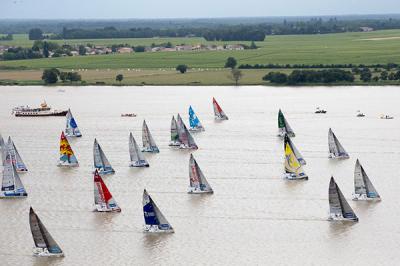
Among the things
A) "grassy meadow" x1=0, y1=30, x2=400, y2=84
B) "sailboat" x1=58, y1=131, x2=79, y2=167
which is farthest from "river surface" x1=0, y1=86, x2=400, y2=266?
"grassy meadow" x1=0, y1=30, x2=400, y2=84

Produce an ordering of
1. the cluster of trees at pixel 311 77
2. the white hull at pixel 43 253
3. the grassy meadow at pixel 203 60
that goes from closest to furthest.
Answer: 1. the white hull at pixel 43 253
2. the cluster of trees at pixel 311 77
3. the grassy meadow at pixel 203 60

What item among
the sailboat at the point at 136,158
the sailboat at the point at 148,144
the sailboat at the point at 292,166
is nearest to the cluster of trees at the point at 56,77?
the sailboat at the point at 148,144

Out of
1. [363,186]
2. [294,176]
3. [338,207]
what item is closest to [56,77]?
[294,176]

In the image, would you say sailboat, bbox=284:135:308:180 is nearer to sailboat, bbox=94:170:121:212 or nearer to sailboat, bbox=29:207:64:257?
sailboat, bbox=94:170:121:212

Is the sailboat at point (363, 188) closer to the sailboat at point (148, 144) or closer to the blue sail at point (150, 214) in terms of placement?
the blue sail at point (150, 214)

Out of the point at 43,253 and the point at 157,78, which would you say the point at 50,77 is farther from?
the point at 43,253

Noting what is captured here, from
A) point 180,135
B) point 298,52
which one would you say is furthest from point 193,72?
point 180,135
